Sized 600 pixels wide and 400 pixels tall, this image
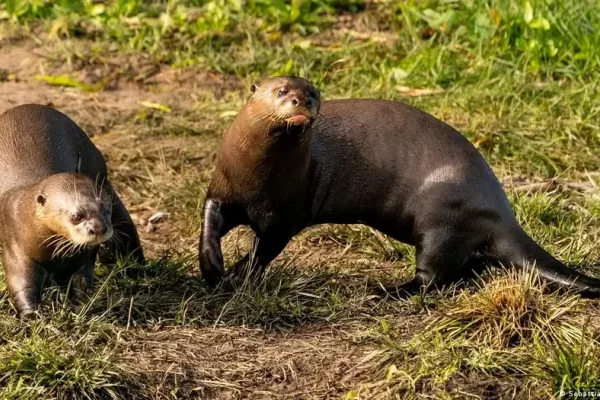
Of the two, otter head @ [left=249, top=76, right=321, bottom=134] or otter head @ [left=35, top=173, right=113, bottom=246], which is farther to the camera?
otter head @ [left=249, top=76, right=321, bottom=134]

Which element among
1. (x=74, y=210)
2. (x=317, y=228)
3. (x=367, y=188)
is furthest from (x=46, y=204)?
(x=317, y=228)

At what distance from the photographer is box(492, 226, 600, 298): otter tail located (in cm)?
502

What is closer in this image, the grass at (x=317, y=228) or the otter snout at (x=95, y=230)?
the grass at (x=317, y=228)

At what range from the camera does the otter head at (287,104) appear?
4.84 m

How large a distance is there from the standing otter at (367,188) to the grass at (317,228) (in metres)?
0.14

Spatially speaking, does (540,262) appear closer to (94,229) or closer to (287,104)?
(287,104)

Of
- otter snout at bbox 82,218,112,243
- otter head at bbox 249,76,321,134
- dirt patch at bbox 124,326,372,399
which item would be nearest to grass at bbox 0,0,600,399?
dirt patch at bbox 124,326,372,399

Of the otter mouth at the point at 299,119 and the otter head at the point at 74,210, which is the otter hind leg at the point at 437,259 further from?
the otter head at the point at 74,210

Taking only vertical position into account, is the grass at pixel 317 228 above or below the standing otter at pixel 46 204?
below

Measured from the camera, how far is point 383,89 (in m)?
7.74

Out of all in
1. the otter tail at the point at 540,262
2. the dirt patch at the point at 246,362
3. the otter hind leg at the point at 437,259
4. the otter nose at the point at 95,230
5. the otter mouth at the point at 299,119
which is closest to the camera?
the dirt patch at the point at 246,362

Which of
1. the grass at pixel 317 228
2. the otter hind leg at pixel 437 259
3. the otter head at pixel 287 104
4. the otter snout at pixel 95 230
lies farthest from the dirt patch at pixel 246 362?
the otter head at pixel 287 104

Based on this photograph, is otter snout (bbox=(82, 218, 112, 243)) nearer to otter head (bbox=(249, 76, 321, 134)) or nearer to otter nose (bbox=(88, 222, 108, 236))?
otter nose (bbox=(88, 222, 108, 236))

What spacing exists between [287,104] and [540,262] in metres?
1.20
